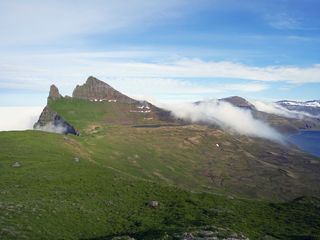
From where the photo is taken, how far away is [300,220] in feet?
265

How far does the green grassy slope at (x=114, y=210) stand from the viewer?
220 ft

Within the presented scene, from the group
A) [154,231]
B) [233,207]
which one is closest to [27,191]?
[154,231]

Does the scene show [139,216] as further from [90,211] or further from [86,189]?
[86,189]

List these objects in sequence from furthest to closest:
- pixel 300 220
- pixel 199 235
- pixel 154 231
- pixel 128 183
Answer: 1. pixel 128 183
2. pixel 300 220
3. pixel 154 231
4. pixel 199 235

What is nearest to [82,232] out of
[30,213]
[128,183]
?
[30,213]

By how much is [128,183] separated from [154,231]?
1502 inches

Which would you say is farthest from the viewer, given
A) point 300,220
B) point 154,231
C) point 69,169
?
point 69,169

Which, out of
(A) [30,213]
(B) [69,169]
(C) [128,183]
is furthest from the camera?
(B) [69,169]

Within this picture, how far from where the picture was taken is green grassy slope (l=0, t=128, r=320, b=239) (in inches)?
2640

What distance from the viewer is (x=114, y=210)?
261 ft

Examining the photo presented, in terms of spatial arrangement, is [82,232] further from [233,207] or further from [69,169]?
[69,169]

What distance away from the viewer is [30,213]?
69.8 metres

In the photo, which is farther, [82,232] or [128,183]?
[128,183]

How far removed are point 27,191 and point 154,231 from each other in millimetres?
33162
